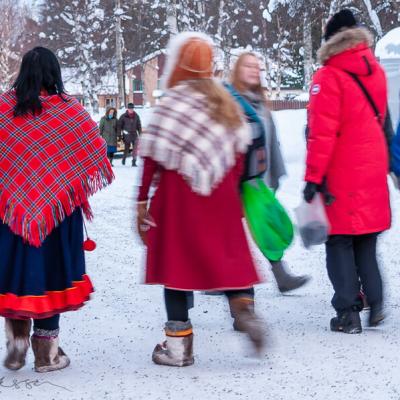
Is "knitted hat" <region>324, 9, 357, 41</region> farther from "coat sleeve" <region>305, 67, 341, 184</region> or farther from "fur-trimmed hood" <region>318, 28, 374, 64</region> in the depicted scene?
"coat sleeve" <region>305, 67, 341, 184</region>

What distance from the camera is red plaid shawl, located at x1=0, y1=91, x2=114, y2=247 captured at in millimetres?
3936

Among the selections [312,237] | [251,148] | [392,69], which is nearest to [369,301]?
[312,237]

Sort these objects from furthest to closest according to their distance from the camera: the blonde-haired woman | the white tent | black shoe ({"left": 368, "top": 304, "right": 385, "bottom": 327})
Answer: the white tent
black shoe ({"left": 368, "top": 304, "right": 385, "bottom": 327})
the blonde-haired woman

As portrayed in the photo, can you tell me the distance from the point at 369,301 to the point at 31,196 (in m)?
1.97

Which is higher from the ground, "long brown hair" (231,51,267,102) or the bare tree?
the bare tree

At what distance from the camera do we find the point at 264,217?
15.0 ft

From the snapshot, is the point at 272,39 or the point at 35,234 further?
the point at 272,39

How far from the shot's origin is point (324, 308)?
5.37m

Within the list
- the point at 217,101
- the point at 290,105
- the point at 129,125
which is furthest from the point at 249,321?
the point at 290,105

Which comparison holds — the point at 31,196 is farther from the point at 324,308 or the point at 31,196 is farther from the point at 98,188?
the point at 324,308

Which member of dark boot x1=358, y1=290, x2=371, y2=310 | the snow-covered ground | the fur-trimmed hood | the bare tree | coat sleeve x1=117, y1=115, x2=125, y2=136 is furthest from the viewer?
the bare tree

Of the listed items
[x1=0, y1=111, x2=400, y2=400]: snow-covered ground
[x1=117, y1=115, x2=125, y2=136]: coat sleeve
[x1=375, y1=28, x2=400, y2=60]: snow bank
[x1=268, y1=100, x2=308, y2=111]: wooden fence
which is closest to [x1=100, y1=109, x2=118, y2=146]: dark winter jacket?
[x1=117, y1=115, x2=125, y2=136]: coat sleeve

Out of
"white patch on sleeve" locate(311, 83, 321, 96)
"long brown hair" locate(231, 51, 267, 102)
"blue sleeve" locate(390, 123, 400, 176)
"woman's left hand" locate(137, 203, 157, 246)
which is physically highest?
"long brown hair" locate(231, 51, 267, 102)

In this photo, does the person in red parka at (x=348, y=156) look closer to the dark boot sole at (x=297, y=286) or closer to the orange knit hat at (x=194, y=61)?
the dark boot sole at (x=297, y=286)
